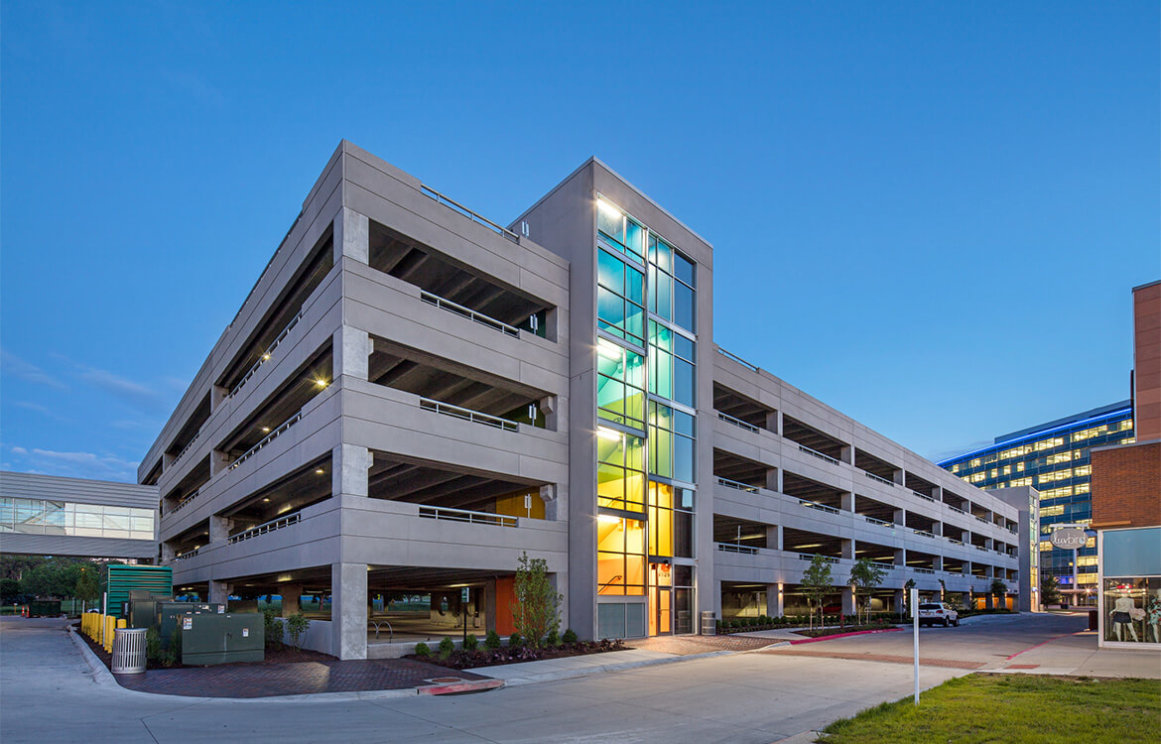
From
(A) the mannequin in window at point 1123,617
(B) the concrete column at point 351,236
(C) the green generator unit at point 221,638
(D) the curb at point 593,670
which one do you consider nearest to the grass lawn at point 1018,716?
(D) the curb at point 593,670

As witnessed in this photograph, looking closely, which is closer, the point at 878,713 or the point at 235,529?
the point at 878,713

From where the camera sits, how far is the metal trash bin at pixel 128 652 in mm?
20250

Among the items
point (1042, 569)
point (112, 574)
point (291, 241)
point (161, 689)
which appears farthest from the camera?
point (1042, 569)

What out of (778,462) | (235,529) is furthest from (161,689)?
(778,462)

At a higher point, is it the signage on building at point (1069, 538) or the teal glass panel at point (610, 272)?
the teal glass panel at point (610, 272)

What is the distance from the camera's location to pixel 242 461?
124 feet

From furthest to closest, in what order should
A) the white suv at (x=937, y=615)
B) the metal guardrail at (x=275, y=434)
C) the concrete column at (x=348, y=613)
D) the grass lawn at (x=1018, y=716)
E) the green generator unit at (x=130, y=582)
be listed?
1. the white suv at (x=937, y=615)
2. the green generator unit at (x=130, y=582)
3. the metal guardrail at (x=275, y=434)
4. the concrete column at (x=348, y=613)
5. the grass lawn at (x=1018, y=716)

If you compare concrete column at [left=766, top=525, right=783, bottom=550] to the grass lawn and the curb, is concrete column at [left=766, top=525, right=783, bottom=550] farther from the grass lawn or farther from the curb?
the grass lawn

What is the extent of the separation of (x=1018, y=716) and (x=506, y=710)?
9.36m

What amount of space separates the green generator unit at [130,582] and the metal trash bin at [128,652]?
1736 centimetres

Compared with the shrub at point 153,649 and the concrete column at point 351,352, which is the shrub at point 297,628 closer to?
the shrub at point 153,649

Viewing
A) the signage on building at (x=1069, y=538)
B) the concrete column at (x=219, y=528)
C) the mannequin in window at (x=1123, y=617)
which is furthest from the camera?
the concrete column at (x=219, y=528)

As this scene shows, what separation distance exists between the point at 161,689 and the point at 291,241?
65.1 feet

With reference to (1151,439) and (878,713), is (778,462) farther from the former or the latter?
(878,713)
